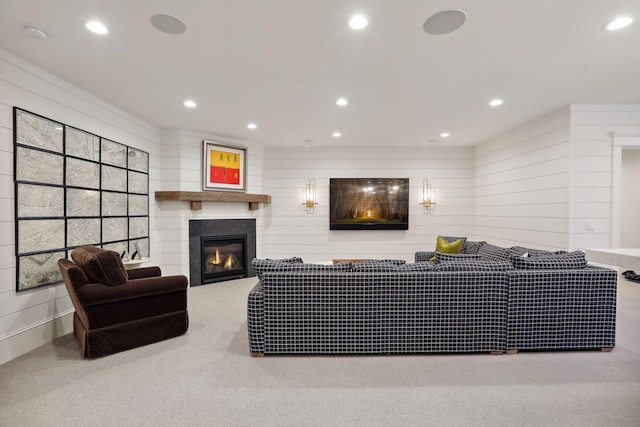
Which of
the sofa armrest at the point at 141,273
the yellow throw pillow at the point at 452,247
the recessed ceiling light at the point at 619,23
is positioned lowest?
the sofa armrest at the point at 141,273

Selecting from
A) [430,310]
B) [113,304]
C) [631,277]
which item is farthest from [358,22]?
[631,277]

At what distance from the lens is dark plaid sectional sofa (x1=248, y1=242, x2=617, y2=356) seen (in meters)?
2.56

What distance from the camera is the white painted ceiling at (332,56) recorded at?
206 cm

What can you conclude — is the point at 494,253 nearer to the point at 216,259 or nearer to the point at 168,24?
the point at 168,24

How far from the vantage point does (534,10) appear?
6.74ft

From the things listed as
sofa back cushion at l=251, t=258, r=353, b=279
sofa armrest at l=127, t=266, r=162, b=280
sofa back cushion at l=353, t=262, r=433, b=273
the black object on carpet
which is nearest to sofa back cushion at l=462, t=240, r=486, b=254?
sofa back cushion at l=353, t=262, r=433, b=273

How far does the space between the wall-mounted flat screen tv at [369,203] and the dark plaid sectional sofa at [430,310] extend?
3.72 m

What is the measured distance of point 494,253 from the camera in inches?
158

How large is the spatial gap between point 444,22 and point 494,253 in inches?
118

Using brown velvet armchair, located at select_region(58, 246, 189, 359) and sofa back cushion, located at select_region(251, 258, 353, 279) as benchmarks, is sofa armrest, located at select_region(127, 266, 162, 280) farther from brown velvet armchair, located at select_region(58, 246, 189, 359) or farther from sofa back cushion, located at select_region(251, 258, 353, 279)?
sofa back cushion, located at select_region(251, 258, 353, 279)

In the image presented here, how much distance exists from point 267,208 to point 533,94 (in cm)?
475

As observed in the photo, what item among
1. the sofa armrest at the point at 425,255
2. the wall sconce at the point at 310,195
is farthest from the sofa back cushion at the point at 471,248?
the wall sconce at the point at 310,195

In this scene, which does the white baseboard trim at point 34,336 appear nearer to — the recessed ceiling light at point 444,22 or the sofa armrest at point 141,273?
the sofa armrest at point 141,273

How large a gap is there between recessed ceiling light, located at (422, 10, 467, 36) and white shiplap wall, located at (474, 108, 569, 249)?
292cm
